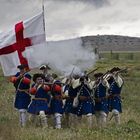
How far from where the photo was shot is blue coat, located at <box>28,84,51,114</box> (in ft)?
56.2

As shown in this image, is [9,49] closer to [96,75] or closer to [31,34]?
[31,34]

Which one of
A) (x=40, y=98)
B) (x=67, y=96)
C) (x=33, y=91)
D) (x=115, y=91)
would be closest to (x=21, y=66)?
(x=33, y=91)

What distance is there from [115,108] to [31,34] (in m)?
3.78

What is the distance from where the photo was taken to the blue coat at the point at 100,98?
17.8 meters

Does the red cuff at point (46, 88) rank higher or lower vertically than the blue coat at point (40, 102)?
higher

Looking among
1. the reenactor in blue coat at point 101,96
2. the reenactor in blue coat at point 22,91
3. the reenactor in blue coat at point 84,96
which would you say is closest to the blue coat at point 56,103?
the reenactor in blue coat at point 84,96

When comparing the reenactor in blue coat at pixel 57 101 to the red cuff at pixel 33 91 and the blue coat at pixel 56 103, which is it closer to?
the blue coat at pixel 56 103

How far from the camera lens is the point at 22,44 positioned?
53.4ft

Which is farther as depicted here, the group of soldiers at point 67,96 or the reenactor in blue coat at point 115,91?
the reenactor in blue coat at point 115,91

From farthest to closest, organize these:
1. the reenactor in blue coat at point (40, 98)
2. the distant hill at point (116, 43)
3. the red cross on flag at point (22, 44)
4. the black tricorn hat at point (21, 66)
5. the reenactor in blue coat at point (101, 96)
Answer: the distant hill at point (116, 43) → the reenactor in blue coat at point (101, 96) → the reenactor in blue coat at point (40, 98) → the black tricorn hat at point (21, 66) → the red cross on flag at point (22, 44)

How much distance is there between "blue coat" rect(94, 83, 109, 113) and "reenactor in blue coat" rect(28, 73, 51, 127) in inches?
60.7

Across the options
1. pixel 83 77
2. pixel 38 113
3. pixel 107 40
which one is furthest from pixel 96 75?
pixel 107 40

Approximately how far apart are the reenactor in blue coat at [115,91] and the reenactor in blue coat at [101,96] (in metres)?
0.26

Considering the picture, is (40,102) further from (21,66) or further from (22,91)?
(21,66)
